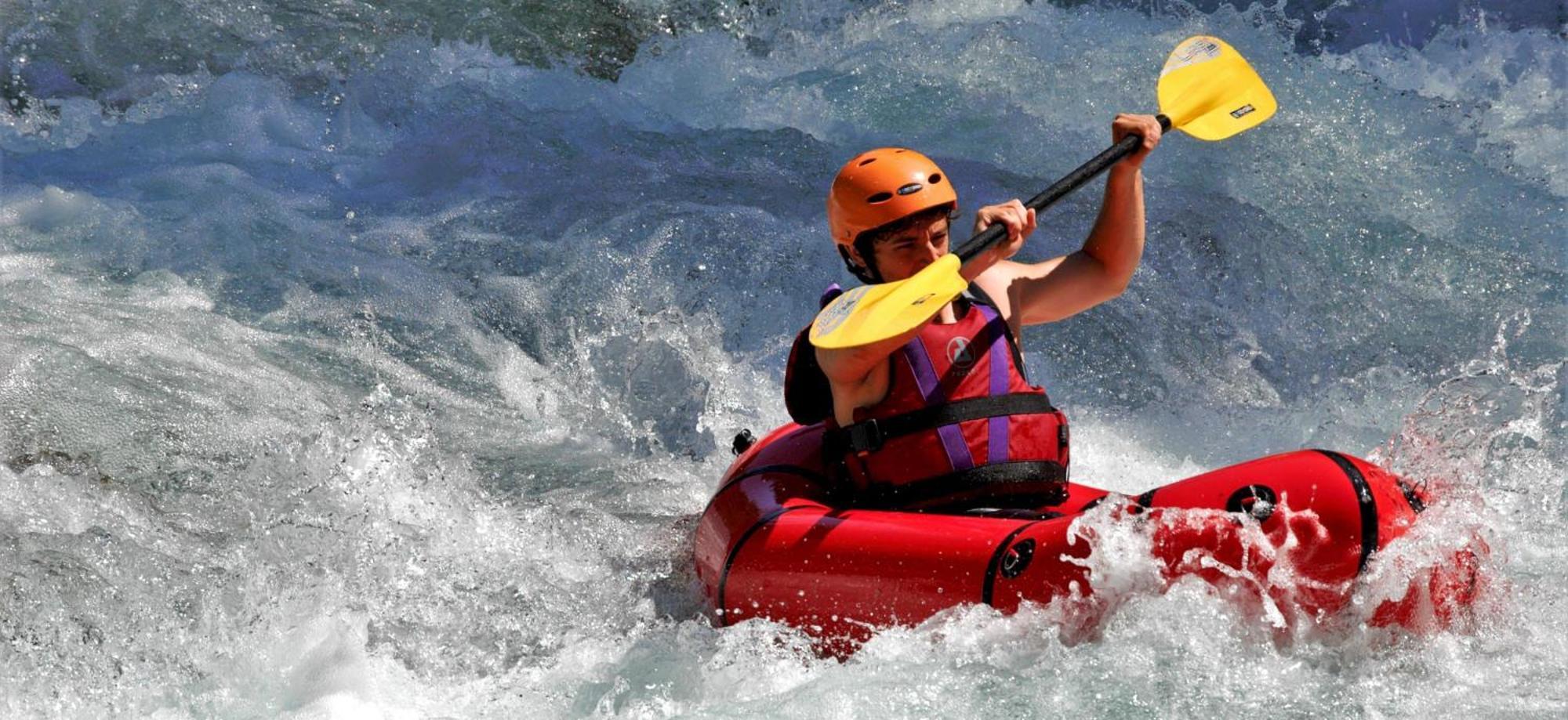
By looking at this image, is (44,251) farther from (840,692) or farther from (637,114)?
(840,692)

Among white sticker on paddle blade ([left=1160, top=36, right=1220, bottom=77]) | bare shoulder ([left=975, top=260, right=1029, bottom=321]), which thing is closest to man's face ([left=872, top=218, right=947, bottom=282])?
bare shoulder ([left=975, top=260, right=1029, bottom=321])

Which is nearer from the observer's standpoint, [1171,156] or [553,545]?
[553,545]

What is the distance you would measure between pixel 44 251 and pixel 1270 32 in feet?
14.5

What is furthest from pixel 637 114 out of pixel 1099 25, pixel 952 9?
pixel 1099 25

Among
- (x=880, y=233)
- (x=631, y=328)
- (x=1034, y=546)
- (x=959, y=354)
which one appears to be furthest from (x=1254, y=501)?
(x=631, y=328)

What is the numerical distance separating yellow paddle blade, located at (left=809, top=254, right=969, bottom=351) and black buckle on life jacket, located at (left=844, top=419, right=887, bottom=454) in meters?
0.19

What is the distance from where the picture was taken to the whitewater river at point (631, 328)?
3043mm

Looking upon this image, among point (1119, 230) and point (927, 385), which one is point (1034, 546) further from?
point (1119, 230)

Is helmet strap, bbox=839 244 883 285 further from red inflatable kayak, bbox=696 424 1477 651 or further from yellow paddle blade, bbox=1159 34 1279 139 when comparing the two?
yellow paddle blade, bbox=1159 34 1279 139

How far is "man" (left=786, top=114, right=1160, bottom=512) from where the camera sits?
3.16 meters

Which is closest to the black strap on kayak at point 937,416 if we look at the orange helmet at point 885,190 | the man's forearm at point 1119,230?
the orange helmet at point 885,190

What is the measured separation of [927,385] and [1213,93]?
1.21 metres

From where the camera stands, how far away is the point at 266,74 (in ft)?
20.4

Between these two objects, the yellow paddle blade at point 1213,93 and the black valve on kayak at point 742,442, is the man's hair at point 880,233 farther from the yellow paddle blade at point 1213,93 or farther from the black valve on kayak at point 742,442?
the yellow paddle blade at point 1213,93
